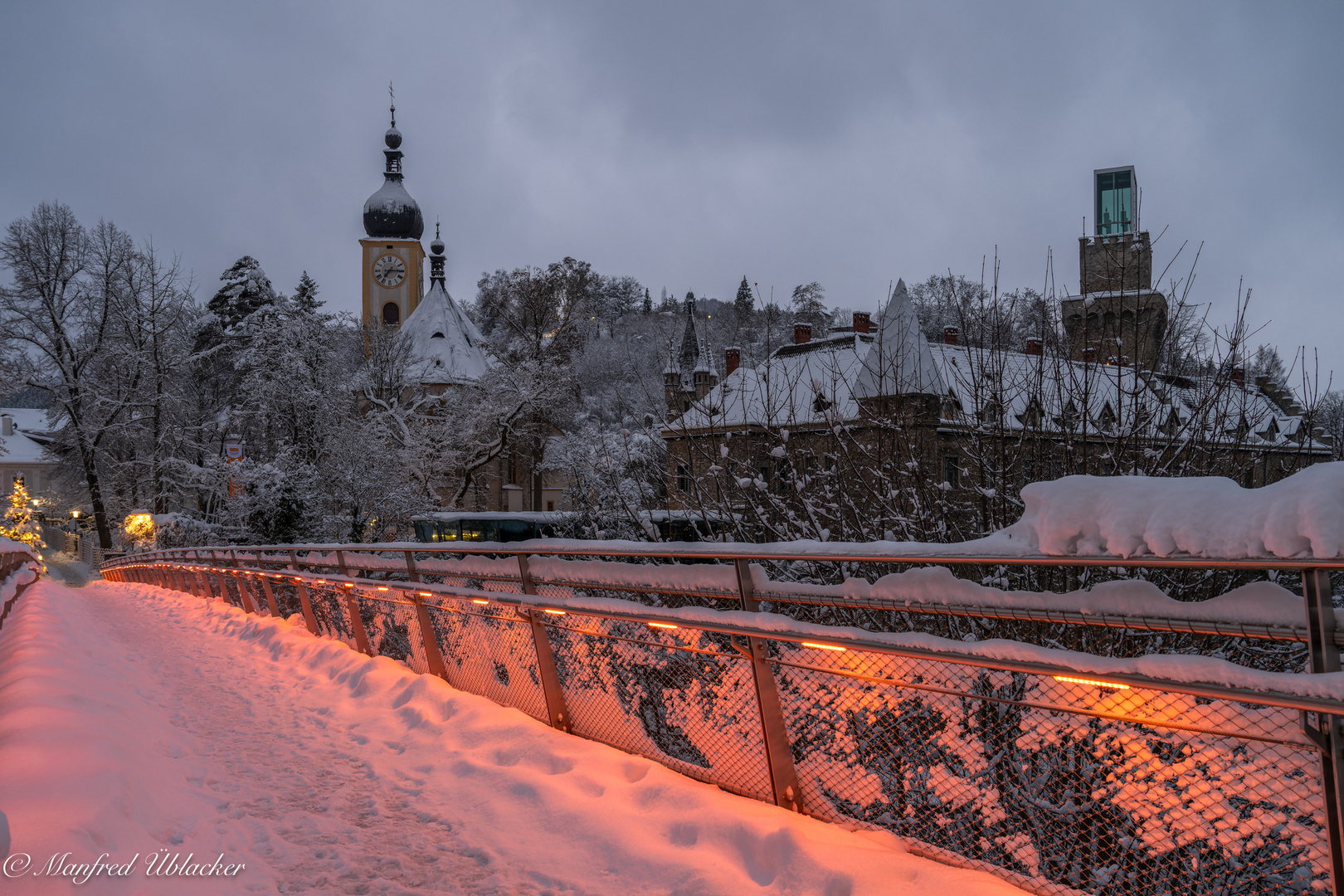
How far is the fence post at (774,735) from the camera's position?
15.1ft

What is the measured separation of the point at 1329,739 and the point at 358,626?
856 cm

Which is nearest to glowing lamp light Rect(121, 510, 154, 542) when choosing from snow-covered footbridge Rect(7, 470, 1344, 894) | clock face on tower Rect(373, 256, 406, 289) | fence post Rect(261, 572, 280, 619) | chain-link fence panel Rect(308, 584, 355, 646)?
fence post Rect(261, 572, 280, 619)

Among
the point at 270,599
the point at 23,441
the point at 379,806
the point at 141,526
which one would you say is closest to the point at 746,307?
the point at 270,599

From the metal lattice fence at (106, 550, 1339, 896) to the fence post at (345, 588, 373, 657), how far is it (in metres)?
3.81

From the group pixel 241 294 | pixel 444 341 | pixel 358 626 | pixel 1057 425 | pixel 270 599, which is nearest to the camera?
pixel 1057 425

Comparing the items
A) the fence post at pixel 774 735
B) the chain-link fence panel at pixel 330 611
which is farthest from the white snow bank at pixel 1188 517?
the chain-link fence panel at pixel 330 611

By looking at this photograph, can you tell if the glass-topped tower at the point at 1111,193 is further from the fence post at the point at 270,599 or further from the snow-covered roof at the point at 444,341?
the snow-covered roof at the point at 444,341

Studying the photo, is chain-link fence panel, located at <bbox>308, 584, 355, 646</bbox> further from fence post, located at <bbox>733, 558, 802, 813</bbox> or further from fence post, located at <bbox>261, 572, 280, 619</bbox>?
fence post, located at <bbox>733, 558, 802, 813</bbox>

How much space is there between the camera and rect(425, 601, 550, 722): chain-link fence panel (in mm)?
6688

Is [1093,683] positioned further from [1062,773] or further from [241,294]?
[241,294]

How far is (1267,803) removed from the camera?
2.99 metres

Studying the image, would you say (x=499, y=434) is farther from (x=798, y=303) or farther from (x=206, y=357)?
(x=798, y=303)

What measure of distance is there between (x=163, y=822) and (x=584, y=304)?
206 feet

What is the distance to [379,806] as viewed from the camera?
5.25 metres
